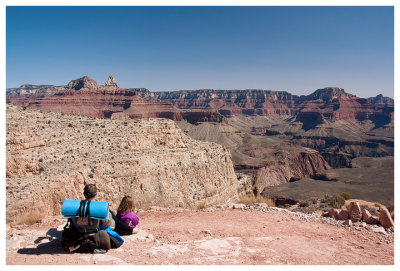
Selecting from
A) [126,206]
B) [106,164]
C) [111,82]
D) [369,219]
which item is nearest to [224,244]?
[126,206]

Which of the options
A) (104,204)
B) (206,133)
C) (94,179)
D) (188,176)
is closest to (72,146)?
(94,179)

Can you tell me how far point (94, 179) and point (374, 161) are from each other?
101427 mm

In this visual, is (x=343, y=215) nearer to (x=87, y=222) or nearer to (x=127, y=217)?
(x=127, y=217)

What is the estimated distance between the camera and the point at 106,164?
1830cm

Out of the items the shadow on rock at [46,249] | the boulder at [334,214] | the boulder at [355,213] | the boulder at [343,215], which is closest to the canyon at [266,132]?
the boulder at [334,214]

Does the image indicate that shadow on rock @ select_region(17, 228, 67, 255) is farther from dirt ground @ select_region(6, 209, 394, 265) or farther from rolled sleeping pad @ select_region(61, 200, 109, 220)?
rolled sleeping pad @ select_region(61, 200, 109, 220)

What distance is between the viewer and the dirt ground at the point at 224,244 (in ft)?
19.5

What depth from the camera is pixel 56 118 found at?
24.9 meters

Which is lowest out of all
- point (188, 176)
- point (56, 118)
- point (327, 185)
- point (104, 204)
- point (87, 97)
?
point (327, 185)

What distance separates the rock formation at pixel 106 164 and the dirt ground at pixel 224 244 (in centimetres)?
628

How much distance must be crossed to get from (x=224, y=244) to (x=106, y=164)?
13.3m

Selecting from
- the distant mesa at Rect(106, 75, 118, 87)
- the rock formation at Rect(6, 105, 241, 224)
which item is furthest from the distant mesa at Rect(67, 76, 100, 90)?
the rock formation at Rect(6, 105, 241, 224)

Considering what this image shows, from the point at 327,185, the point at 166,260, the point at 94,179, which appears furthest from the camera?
the point at 327,185

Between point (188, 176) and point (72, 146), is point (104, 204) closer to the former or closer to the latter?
point (72, 146)
